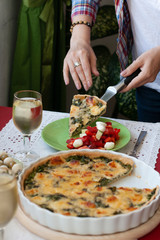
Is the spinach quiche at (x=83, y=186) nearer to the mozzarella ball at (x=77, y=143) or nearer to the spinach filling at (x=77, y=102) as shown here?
the mozzarella ball at (x=77, y=143)

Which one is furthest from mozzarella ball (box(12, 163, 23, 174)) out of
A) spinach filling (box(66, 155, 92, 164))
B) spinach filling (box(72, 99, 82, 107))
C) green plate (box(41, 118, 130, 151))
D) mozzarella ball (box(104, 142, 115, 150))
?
spinach filling (box(72, 99, 82, 107))

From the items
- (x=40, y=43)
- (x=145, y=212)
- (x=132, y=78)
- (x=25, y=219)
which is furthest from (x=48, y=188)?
(x=40, y=43)

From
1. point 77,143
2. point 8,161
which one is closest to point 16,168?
point 8,161

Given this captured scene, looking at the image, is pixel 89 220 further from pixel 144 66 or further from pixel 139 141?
pixel 144 66

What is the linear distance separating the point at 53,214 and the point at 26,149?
26.1 inches

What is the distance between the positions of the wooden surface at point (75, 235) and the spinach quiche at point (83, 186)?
5cm

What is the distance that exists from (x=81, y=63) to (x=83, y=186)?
0.91 meters

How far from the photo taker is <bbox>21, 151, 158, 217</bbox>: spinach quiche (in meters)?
1.15

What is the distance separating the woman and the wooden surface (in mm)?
938

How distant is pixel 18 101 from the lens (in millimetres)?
1579

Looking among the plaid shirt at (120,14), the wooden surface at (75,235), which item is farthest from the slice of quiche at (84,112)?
the wooden surface at (75,235)

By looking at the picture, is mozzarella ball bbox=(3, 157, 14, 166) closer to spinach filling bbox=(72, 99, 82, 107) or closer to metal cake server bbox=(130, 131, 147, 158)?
metal cake server bbox=(130, 131, 147, 158)

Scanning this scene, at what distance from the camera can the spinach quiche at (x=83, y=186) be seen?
1.15 meters

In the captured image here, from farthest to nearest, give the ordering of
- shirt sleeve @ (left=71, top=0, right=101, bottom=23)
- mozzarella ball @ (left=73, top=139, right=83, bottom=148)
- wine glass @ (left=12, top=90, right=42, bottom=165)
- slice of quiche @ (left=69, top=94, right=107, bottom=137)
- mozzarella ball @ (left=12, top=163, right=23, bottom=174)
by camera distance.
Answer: shirt sleeve @ (left=71, top=0, right=101, bottom=23) → slice of quiche @ (left=69, top=94, right=107, bottom=137) → mozzarella ball @ (left=73, top=139, right=83, bottom=148) → wine glass @ (left=12, top=90, right=42, bottom=165) → mozzarella ball @ (left=12, top=163, right=23, bottom=174)
